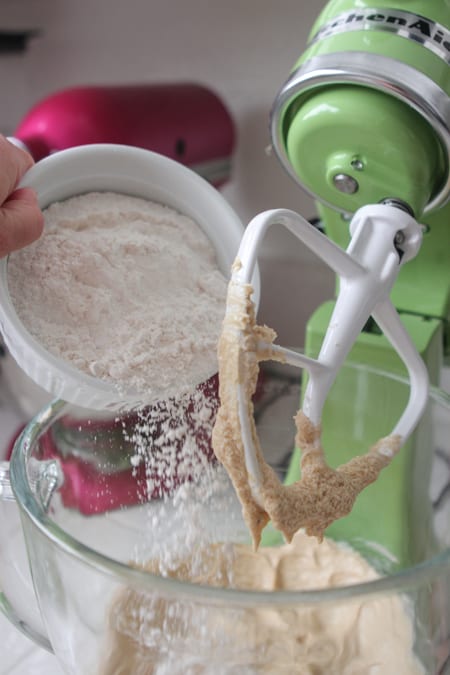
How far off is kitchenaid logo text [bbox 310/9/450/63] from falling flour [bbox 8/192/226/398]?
16 centimetres

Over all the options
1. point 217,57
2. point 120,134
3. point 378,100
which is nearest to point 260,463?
point 378,100

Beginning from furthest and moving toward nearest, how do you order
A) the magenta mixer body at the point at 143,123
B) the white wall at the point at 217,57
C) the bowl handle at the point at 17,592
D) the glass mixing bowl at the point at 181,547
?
the white wall at the point at 217,57, the magenta mixer body at the point at 143,123, the bowl handle at the point at 17,592, the glass mixing bowl at the point at 181,547

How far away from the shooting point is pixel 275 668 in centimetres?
35

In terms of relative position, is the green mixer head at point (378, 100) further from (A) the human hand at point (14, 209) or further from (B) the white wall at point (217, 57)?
(B) the white wall at point (217, 57)

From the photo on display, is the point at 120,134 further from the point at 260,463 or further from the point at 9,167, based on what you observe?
the point at 260,463

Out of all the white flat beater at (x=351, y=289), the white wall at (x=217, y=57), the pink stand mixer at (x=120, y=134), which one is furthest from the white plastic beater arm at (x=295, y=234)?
the white wall at (x=217, y=57)

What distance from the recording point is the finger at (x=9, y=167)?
1.20 ft

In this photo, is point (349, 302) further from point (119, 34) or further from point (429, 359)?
point (119, 34)

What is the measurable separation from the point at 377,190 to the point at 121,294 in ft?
0.52

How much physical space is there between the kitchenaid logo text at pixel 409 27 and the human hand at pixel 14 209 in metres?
0.20

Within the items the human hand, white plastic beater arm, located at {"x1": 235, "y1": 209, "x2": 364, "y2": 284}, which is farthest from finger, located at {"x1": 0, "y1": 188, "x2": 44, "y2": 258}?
white plastic beater arm, located at {"x1": 235, "y1": 209, "x2": 364, "y2": 284}

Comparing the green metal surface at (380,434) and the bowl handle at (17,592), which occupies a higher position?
the green metal surface at (380,434)

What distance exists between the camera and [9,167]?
1.23ft

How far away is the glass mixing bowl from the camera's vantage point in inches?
12.4
